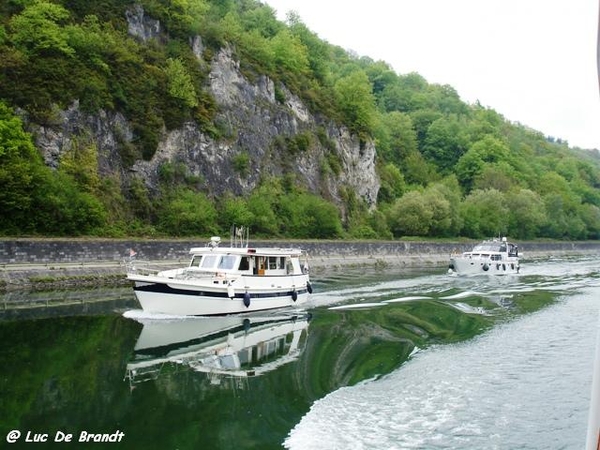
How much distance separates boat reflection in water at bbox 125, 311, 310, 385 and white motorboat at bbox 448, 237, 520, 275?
26462 mm

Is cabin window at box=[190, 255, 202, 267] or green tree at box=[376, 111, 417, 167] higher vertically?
green tree at box=[376, 111, 417, 167]

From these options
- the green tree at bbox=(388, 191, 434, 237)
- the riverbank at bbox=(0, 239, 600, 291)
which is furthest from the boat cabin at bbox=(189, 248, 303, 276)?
the green tree at bbox=(388, 191, 434, 237)

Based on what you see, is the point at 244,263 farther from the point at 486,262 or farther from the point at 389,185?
the point at 389,185

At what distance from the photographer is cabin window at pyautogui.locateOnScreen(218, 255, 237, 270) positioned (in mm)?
25844

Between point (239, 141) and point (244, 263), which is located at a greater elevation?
point (239, 141)

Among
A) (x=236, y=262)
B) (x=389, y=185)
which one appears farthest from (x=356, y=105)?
(x=236, y=262)

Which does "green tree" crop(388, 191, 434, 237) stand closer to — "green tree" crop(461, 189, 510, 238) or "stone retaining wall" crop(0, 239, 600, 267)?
"stone retaining wall" crop(0, 239, 600, 267)

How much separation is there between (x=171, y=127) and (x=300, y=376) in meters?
40.5

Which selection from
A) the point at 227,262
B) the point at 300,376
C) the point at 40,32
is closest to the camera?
the point at 300,376

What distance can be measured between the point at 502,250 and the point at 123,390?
152 feet

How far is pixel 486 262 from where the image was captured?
163 feet

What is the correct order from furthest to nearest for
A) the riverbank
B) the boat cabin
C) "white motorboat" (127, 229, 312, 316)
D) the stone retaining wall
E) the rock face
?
the rock face, the stone retaining wall, the riverbank, the boat cabin, "white motorboat" (127, 229, 312, 316)

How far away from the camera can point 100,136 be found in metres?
46.8

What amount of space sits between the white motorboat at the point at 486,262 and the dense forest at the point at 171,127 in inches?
628
